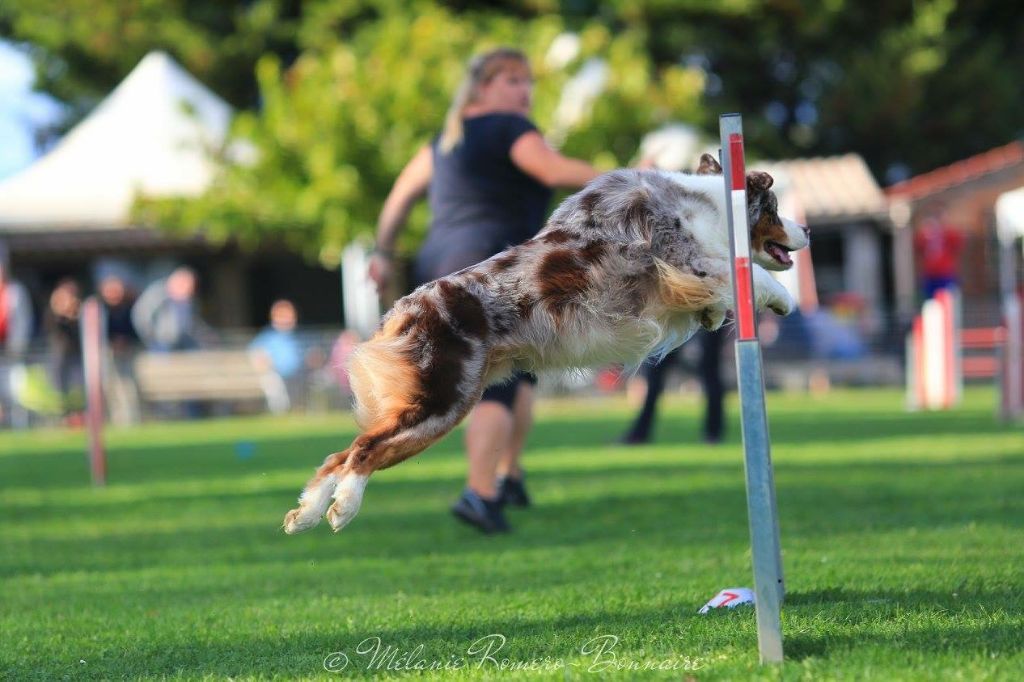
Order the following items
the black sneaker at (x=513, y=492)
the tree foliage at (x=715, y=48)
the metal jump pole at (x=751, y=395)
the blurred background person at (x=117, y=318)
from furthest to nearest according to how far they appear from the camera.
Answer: the tree foliage at (x=715, y=48) < the blurred background person at (x=117, y=318) < the black sneaker at (x=513, y=492) < the metal jump pole at (x=751, y=395)

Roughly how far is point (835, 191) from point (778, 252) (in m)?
26.0

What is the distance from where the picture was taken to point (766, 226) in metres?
4.66

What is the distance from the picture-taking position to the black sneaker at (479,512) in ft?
21.7

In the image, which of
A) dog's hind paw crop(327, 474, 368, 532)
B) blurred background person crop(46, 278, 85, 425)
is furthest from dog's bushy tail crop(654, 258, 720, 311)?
blurred background person crop(46, 278, 85, 425)

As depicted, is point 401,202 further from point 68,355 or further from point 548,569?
point 68,355

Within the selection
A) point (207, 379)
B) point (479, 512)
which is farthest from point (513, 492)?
point (207, 379)

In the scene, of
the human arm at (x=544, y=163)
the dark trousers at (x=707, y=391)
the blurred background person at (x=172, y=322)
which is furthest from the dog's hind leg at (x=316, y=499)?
the blurred background person at (x=172, y=322)

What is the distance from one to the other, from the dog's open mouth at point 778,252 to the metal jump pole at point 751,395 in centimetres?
135

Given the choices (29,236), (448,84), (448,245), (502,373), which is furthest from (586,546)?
(29,236)

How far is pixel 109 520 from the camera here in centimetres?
808

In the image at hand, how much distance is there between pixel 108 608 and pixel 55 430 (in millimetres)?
15691

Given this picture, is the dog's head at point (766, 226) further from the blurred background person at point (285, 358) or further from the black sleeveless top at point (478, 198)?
the blurred background person at point (285, 358)

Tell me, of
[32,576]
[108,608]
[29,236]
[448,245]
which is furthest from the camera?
[29,236]

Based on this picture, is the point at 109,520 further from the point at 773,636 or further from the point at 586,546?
the point at 773,636
